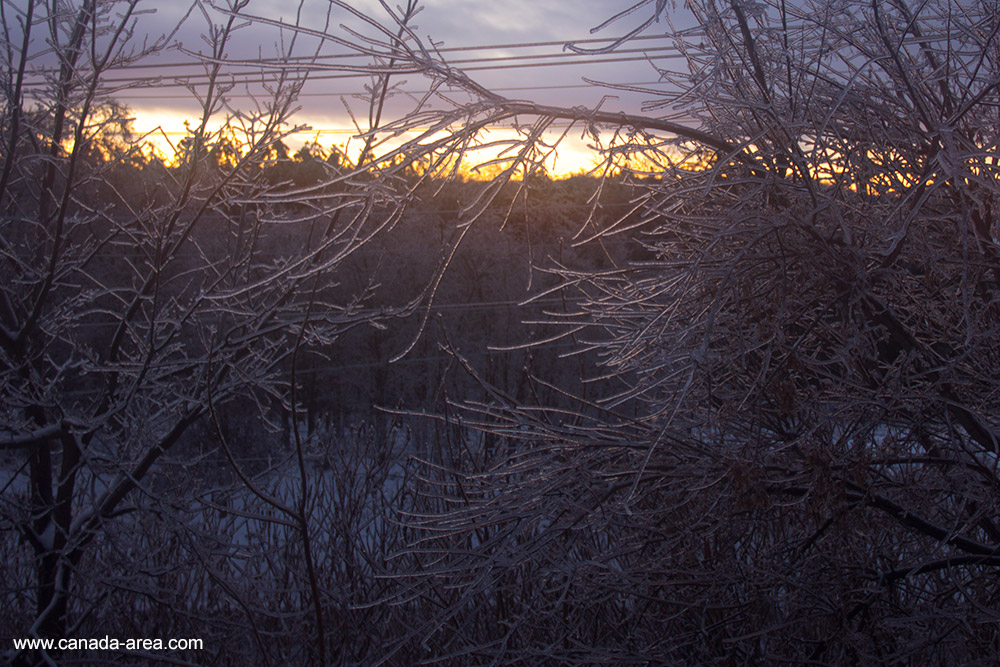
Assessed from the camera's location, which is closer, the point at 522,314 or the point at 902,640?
the point at 902,640

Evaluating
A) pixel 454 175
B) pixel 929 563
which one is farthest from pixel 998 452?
pixel 454 175

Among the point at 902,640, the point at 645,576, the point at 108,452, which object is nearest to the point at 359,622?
the point at 108,452

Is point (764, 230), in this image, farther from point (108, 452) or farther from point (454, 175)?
point (108, 452)

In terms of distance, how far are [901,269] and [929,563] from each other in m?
0.96

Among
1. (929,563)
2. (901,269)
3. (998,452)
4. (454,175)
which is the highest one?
(454,175)

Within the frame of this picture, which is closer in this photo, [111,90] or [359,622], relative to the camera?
[111,90]

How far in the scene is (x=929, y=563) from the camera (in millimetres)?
2465

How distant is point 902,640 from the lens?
259 cm

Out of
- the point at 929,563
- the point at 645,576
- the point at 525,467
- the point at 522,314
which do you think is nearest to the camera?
the point at 929,563

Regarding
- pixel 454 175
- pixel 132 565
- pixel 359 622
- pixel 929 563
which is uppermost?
pixel 454 175

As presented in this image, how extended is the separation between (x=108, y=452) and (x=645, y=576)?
3.08 metres

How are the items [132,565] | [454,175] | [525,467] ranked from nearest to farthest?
[454,175] < [525,467] < [132,565]

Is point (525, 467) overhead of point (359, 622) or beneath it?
overhead

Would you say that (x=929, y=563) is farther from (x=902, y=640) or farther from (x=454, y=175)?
(x=454, y=175)
